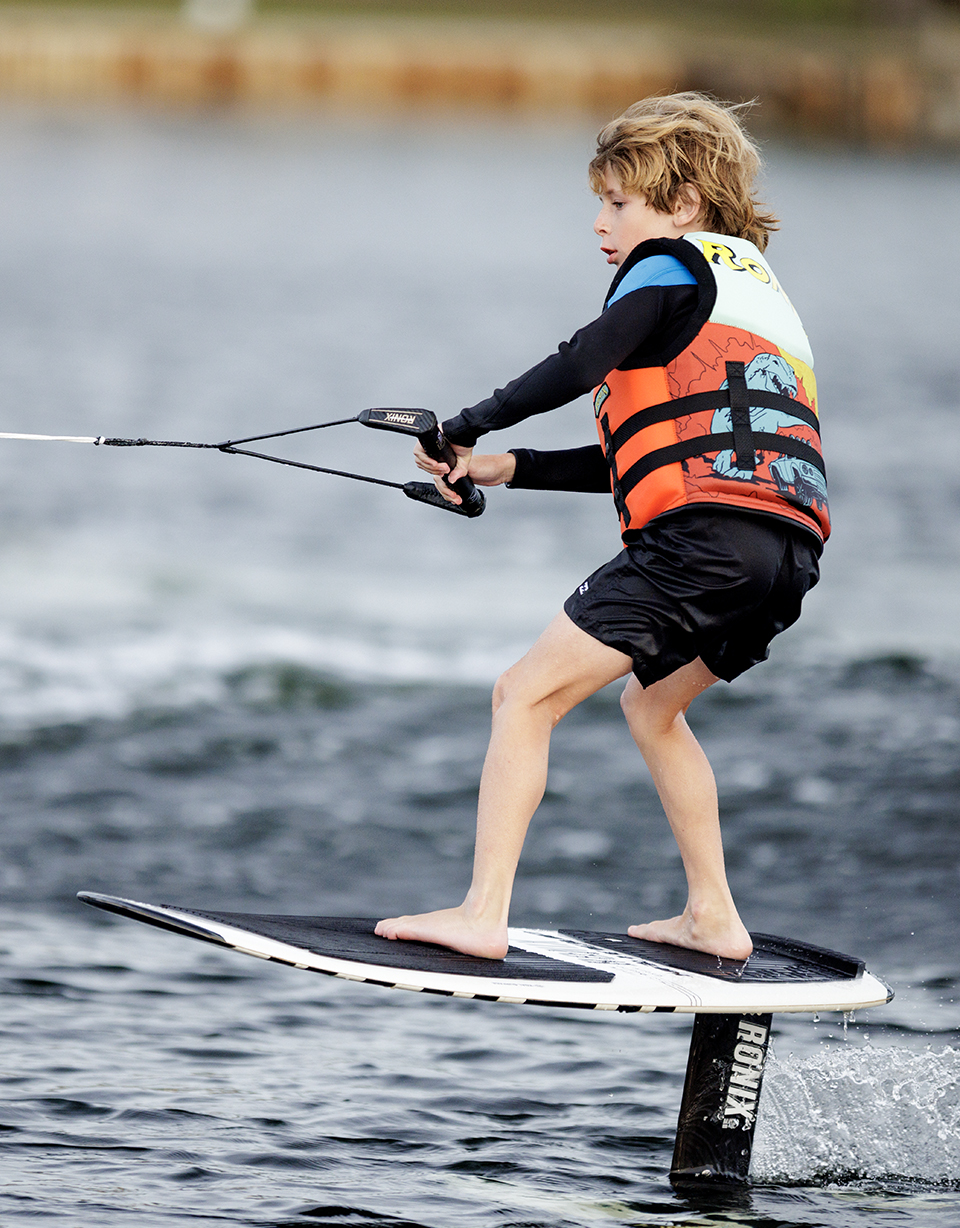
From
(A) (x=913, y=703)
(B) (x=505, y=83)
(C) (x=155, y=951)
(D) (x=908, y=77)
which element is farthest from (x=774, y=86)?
(C) (x=155, y=951)

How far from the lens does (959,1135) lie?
4.35 meters

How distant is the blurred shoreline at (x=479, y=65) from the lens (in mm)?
50031

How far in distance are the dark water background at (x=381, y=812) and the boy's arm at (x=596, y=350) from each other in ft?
5.57

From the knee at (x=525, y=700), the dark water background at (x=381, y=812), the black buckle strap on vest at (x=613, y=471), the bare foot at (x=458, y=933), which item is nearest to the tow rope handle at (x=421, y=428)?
the black buckle strap on vest at (x=613, y=471)

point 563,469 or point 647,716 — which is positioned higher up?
point 563,469

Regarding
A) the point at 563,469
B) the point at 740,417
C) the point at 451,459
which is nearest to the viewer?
the point at 740,417

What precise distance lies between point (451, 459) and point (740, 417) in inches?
24.5

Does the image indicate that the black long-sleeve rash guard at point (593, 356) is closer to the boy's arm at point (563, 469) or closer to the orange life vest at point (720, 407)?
the orange life vest at point (720, 407)

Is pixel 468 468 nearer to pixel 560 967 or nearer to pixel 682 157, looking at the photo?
pixel 682 157

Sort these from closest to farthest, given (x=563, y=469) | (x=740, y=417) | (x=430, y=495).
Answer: (x=740, y=417) < (x=430, y=495) < (x=563, y=469)

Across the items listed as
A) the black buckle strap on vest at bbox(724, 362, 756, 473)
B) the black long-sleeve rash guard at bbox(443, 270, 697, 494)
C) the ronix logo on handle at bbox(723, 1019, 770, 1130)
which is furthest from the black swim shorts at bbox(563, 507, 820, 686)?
the ronix logo on handle at bbox(723, 1019, 770, 1130)

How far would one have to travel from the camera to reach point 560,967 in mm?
3777

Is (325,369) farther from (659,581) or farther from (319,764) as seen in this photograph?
(659,581)

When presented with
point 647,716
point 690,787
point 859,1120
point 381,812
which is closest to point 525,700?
point 647,716
